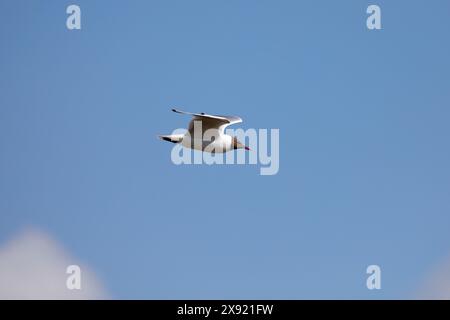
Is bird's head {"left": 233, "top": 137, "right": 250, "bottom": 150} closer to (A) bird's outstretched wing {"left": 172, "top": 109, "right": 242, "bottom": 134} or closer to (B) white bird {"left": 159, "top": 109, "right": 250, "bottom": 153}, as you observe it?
(B) white bird {"left": 159, "top": 109, "right": 250, "bottom": 153}

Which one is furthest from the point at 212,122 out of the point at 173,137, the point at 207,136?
the point at 173,137

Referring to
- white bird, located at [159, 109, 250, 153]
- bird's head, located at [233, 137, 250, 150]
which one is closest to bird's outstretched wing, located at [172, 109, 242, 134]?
white bird, located at [159, 109, 250, 153]

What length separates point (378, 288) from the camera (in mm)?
22969

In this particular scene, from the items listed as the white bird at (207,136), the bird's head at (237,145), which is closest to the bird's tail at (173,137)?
the white bird at (207,136)

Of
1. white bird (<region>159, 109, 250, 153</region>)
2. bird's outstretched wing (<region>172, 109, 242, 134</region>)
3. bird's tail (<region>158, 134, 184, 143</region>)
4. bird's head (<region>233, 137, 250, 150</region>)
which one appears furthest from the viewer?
bird's head (<region>233, 137, 250, 150</region>)

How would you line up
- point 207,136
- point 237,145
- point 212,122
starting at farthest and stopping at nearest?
1. point 237,145
2. point 207,136
3. point 212,122

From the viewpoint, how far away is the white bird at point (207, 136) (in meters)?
23.9

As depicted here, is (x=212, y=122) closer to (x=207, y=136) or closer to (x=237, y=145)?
(x=207, y=136)

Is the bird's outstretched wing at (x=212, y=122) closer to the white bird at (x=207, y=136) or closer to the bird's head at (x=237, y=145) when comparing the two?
the white bird at (x=207, y=136)

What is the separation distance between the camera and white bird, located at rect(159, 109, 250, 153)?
23.9 meters

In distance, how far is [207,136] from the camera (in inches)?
959
